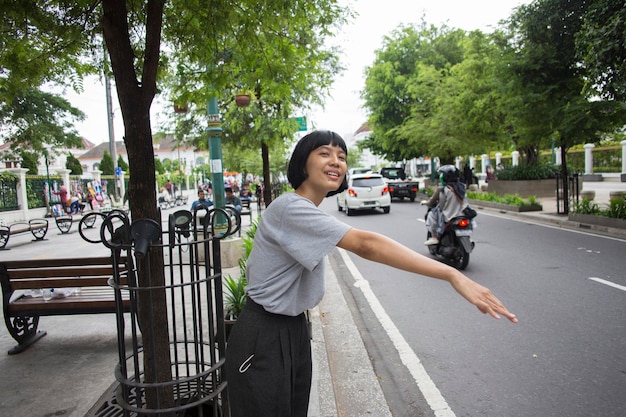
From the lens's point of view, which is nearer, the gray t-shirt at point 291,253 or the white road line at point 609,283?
the gray t-shirt at point 291,253

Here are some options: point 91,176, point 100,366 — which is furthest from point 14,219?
point 100,366

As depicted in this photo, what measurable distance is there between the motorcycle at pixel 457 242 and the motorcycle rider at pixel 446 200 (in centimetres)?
10

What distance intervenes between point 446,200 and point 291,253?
6.17m

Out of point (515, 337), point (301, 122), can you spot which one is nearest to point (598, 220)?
point (301, 122)

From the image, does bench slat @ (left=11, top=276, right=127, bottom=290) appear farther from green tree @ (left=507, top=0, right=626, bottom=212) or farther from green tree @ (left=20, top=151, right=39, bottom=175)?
green tree @ (left=20, top=151, right=39, bottom=175)

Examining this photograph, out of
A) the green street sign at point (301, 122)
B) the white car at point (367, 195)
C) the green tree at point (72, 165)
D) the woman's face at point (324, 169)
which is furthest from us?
the green tree at point (72, 165)

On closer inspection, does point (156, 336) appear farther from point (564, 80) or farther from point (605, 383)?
point (564, 80)

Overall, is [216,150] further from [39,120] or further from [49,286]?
[39,120]

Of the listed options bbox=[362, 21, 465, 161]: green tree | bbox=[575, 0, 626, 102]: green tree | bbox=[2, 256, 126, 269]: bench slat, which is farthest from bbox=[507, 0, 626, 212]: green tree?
bbox=[362, 21, 465, 161]: green tree

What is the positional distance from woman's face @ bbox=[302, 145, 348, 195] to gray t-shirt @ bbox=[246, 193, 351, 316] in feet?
0.50

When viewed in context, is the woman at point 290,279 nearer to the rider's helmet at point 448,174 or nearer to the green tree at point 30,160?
the rider's helmet at point 448,174

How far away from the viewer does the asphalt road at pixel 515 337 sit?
10.7 feet

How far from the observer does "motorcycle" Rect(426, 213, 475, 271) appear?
7.13m

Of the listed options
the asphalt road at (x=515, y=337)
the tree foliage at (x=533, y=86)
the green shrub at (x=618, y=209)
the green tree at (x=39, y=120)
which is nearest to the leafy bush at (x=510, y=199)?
the tree foliage at (x=533, y=86)
